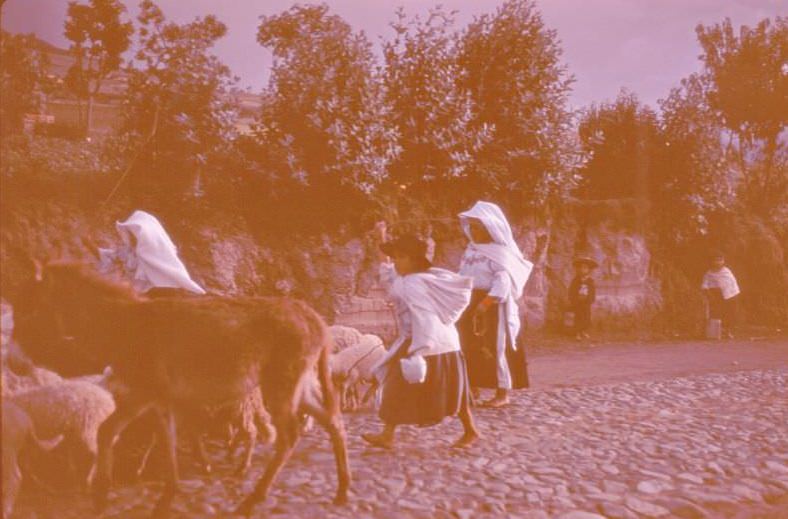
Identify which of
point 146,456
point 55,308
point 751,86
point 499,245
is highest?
point 751,86

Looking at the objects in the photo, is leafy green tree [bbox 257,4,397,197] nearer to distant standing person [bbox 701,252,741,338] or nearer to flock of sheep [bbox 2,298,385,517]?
flock of sheep [bbox 2,298,385,517]

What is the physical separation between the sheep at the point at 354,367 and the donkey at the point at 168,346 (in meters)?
2.74

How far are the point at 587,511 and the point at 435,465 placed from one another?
53.8 inches

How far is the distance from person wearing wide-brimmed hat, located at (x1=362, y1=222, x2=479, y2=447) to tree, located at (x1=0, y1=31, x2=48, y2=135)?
4606mm

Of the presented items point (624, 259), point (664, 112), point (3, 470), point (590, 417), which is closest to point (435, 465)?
point (590, 417)

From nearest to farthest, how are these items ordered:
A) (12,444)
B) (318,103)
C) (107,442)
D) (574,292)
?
(12,444) → (107,442) → (318,103) → (574,292)

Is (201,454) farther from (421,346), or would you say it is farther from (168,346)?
(421,346)

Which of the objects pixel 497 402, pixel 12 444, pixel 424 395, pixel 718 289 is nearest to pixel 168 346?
pixel 12 444

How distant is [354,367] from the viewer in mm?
8766

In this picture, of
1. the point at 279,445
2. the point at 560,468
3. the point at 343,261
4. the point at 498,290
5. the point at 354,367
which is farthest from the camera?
the point at 343,261

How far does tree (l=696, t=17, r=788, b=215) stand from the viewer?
62.7 feet

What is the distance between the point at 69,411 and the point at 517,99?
37.3 feet

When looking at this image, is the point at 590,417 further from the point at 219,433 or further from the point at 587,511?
the point at 219,433

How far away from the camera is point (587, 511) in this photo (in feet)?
19.6
